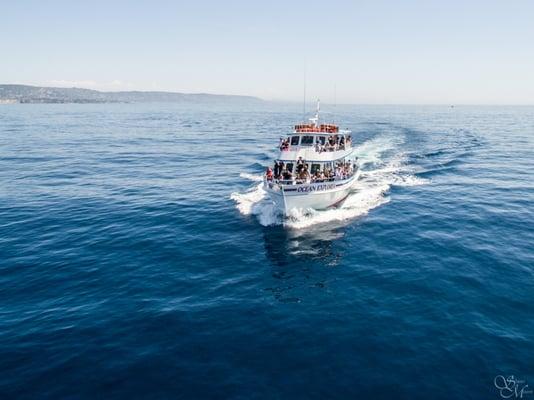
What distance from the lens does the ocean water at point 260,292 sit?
15867 mm

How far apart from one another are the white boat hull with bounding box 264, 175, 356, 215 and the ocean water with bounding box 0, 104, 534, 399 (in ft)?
4.02

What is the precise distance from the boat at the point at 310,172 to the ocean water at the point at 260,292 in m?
1.60

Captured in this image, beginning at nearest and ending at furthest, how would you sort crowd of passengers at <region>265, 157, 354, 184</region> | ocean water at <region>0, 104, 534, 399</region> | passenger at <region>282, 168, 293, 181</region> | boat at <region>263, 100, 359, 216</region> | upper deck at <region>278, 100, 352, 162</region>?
ocean water at <region>0, 104, 534, 399</region> → boat at <region>263, 100, 359, 216</region> → crowd of passengers at <region>265, 157, 354, 184</region> → passenger at <region>282, 168, 293, 181</region> → upper deck at <region>278, 100, 352, 162</region>

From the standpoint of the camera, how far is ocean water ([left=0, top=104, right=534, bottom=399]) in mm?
15867

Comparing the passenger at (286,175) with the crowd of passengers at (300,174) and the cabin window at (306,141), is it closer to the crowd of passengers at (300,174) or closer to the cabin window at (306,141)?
the crowd of passengers at (300,174)

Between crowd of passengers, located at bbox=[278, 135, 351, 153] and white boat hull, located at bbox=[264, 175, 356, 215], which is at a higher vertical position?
crowd of passengers, located at bbox=[278, 135, 351, 153]

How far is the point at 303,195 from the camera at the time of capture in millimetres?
33312

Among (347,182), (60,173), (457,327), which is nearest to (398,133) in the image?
(347,182)

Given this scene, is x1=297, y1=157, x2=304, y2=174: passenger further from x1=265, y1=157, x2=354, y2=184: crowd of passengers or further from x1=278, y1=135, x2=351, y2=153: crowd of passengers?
x1=278, y1=135, x2=351, y2=153: crowd of passengers

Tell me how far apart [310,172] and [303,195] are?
4883 millimetres

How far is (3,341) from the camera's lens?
18078 millimetres

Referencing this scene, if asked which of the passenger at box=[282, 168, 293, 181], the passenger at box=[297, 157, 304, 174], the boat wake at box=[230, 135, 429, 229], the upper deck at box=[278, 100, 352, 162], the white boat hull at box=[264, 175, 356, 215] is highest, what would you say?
the upper deck at box=[278, 100, 352, 162]

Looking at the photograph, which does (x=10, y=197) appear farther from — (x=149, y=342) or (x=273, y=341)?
(x=273, y=341)

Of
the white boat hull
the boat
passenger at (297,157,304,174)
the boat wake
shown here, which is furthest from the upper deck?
the boat wake
